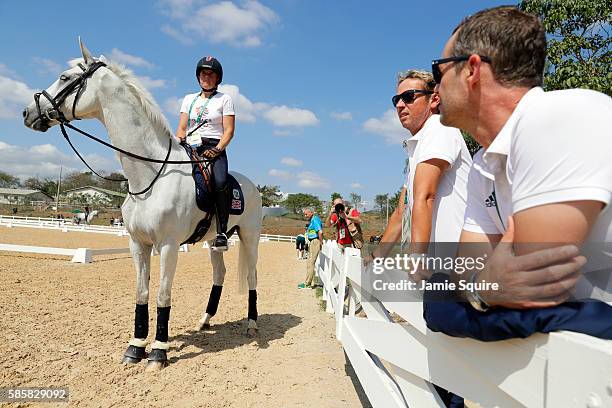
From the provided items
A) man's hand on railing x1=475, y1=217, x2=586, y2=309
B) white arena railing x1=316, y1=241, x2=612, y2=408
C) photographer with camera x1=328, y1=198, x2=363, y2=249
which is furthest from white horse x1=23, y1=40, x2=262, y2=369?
photographer with camera x1=328, y1=198, x2=363, y2=249

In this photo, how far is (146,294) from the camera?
161 inches

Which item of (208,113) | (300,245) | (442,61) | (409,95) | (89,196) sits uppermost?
(89,196)

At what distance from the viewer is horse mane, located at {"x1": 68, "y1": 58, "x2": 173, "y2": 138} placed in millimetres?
4082

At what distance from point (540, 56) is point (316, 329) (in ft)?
16.2

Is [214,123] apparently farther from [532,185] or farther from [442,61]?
[532,185]

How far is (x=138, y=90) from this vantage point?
4.08 meters

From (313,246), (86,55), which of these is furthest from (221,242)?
(313,246)

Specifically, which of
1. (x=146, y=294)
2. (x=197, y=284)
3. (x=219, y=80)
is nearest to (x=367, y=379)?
(x=146, y=294)

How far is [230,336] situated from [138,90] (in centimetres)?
320

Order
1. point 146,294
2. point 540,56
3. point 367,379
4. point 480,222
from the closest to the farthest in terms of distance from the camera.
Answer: point 540,56, point 480,222, point 367,379, point 146,294

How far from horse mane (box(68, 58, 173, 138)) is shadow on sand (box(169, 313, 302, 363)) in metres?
2.62

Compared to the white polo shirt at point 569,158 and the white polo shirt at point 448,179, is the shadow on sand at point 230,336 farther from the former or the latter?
the white polo shirt at point 569,158

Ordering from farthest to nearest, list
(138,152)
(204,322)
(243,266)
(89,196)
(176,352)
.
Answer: (89,196) < (243,266) < (204,322) < (176,352) < (138,152)

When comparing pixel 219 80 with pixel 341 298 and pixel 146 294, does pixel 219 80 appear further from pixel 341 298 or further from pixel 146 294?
pixel 341 298
